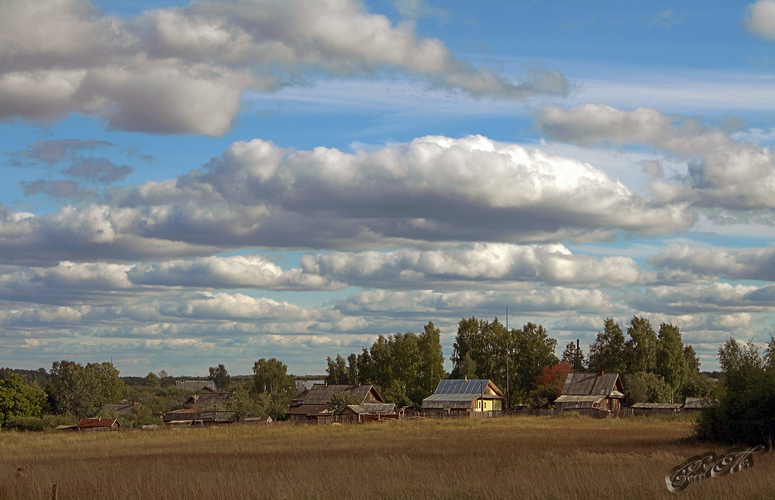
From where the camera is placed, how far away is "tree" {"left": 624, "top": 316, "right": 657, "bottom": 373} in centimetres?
10269

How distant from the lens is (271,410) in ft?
285

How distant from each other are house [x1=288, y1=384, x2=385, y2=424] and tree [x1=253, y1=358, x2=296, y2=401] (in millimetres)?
24407

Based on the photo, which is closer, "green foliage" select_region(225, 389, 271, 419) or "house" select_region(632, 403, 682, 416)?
"house" select_region(632, 403, 682, 416)

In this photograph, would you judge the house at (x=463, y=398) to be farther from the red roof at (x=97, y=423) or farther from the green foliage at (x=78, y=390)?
the green foliage at (x=78, y=390)

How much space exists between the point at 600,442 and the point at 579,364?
86.0 m

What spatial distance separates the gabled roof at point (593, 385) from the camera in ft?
295

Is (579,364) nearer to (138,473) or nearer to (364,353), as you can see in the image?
(364,353)

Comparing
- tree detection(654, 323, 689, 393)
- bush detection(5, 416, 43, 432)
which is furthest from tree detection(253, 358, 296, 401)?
tree detection(654, 323, 689, 393)

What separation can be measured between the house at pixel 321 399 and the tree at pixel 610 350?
33.3 meters

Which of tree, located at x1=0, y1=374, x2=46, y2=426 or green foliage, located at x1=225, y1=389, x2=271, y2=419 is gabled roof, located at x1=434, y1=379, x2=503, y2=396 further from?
tree, located at x1=0, y1=374, x2=46, y2=426

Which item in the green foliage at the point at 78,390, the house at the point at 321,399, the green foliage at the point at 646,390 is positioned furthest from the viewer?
the green foliage at the point at 78,390

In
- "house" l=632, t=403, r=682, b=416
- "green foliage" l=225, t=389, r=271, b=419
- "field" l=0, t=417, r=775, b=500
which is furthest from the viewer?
"green foliage" l=225, t=389, r=271, b=419

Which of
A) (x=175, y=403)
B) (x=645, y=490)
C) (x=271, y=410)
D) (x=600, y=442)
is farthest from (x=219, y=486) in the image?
(x=175, y=403)

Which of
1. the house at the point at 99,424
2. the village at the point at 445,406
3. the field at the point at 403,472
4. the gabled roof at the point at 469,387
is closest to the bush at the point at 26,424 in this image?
the village at the point at 445,406
